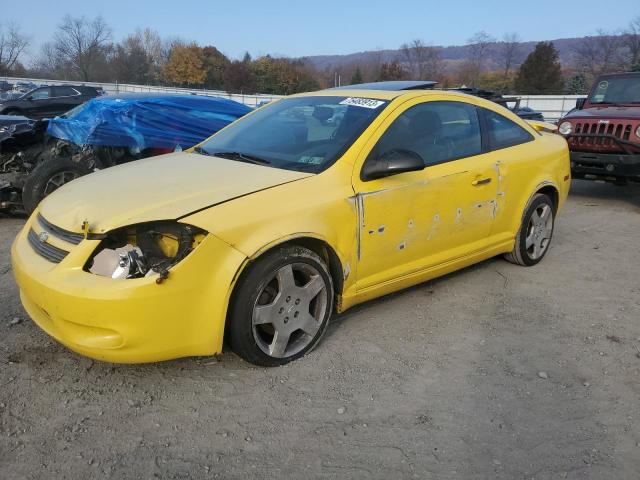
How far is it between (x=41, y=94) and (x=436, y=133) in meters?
17.3

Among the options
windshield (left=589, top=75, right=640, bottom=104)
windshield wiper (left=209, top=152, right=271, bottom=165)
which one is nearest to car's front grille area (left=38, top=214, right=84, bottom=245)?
windshield wiper (left=209, top=152, right=271, bottom=165)

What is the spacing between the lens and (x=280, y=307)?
311cm

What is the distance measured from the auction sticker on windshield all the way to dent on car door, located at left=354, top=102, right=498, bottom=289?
0.19 meters

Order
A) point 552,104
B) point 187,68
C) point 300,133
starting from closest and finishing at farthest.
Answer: point 300,133, point 552,104, point 187,68

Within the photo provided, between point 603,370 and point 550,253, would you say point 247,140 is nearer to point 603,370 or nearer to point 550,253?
point 603,370

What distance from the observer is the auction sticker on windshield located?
3756 mm

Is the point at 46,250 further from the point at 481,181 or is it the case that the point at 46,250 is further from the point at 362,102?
the point at 481,181

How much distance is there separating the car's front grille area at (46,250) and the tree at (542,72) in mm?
48048

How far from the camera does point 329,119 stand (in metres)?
3.80

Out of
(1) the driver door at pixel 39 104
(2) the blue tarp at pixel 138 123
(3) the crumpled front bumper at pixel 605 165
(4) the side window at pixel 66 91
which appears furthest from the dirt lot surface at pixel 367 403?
(4) the side window at pixel 66 91

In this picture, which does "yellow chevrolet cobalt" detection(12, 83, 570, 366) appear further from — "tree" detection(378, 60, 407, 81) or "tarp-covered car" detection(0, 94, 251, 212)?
"tree" detection(378, 60, 407, 81)

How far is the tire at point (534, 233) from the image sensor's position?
15.8ft

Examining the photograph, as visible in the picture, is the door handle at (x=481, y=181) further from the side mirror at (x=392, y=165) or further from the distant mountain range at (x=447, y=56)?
the distant mountain range at (x=447, y=56)

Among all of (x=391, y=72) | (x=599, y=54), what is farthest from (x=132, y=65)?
(x=599, y=54)
